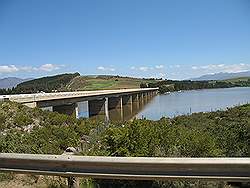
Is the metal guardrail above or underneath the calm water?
→ above

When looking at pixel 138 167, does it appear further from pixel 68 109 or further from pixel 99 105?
pixel 99 105

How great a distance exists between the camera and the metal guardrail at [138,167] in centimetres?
405

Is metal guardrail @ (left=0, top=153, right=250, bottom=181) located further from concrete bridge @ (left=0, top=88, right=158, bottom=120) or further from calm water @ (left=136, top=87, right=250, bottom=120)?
calm water @ (left=136, top=87, right=250, bottom=120)

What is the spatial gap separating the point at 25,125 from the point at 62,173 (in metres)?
19.0

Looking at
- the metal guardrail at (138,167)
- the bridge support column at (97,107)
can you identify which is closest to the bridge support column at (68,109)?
the bridge support column at (97,107)

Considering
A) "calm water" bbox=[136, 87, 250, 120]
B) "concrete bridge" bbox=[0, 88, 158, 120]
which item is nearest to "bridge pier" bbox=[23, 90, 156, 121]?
"concrete bridge" bbox=[0, 88, 158, 120]

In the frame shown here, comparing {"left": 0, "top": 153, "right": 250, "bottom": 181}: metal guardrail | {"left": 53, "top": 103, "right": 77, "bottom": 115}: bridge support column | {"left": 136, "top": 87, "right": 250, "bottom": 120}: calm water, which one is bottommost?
{"left": 136, "top": 87, "right": 250, "bottom": 120}: calm water

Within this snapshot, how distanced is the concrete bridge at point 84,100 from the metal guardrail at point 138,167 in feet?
98.8

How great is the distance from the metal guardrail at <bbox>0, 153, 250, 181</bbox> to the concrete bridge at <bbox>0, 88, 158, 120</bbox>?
3011 centimetres

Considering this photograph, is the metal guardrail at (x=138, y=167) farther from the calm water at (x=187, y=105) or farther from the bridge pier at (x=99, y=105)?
the calm water at (x=187, y=105)

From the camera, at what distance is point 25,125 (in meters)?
22.8

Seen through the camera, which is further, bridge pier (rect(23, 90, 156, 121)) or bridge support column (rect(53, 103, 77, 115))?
bridge support column (rect(53, 103, 77, 115))

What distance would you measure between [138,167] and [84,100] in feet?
188

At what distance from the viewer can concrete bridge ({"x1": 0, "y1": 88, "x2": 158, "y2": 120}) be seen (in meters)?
41.5
